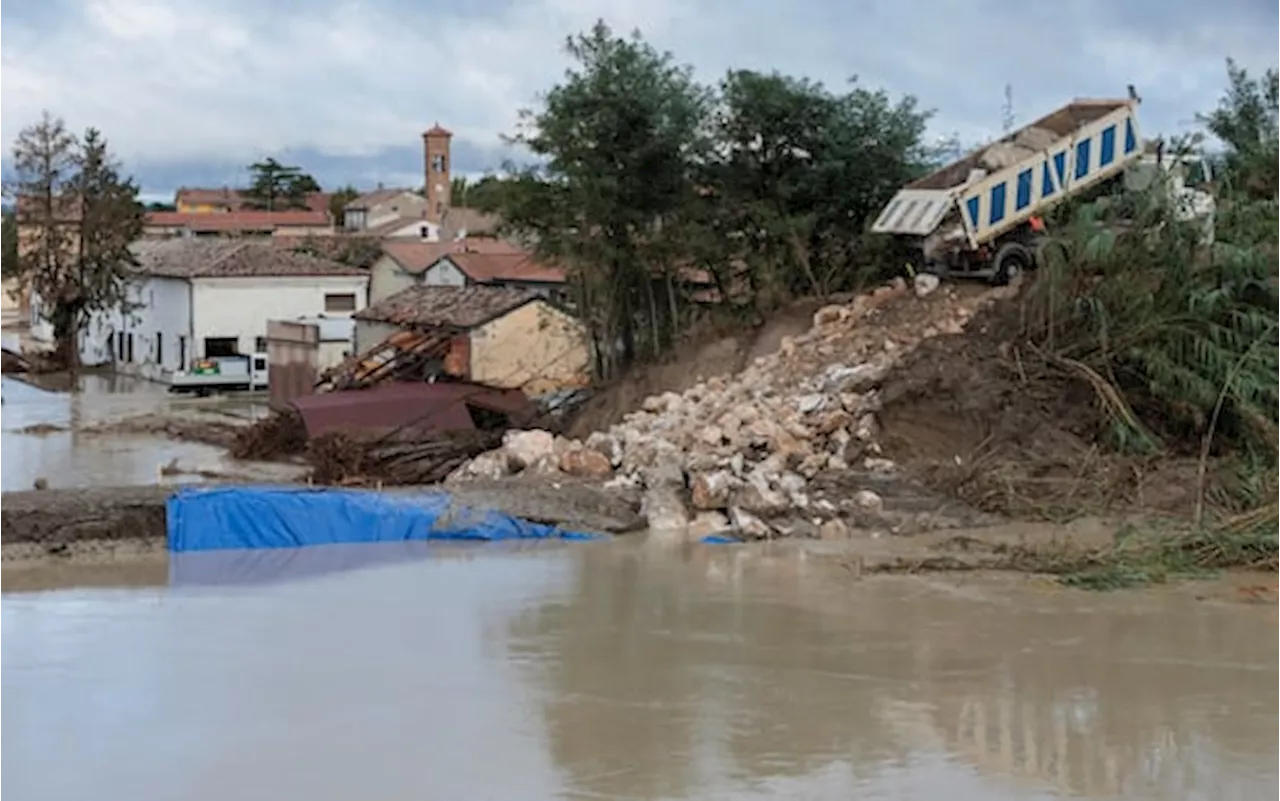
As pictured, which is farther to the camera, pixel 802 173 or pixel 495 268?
pixel 495 268

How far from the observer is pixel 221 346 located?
147 feet

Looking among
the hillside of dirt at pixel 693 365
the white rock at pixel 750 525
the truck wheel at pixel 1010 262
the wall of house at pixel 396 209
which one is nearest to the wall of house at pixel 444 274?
the hillside of dirt at pixel 693 365

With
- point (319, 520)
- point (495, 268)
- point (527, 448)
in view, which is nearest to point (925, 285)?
point (527, 448)

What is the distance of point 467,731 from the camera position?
32.4 ft

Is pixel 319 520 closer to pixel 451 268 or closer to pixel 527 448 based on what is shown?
pixel 527 448

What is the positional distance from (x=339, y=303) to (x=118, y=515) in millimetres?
30006

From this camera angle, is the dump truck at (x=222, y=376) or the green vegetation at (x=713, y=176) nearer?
the green vegetation at (x=713, y=176)

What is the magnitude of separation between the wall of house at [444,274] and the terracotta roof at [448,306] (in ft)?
22.4

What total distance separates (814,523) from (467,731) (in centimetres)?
783

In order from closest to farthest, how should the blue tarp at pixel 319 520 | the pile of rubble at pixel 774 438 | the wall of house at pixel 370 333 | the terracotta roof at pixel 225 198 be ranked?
the blue tarp at pixel 319 520 < the pile of rubble at pixel 774 438 < the wall of house at pixel 370 333 < the terracotta roof at pixel 225 198

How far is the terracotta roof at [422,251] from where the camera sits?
47844 mm

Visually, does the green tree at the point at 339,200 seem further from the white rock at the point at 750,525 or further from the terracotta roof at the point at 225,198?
the white rock at the point at 750,525

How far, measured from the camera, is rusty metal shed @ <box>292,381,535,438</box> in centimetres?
2555

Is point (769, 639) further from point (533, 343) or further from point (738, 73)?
point (533, 343)
